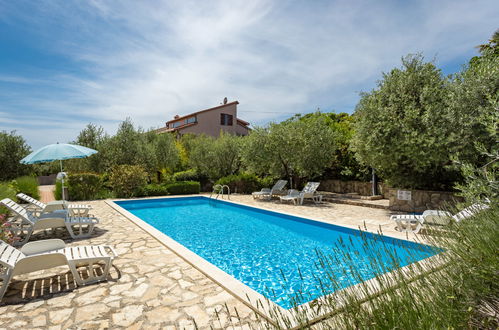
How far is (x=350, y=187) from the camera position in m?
16.1

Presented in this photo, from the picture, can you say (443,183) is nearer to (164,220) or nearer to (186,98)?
(164,220)

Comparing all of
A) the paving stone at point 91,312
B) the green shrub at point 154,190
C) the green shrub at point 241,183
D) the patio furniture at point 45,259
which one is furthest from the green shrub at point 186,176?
the paving stone at point 91,312

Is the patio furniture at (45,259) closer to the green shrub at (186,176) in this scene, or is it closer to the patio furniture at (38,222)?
the patio furniture at (38,222)

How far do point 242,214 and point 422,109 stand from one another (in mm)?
8045

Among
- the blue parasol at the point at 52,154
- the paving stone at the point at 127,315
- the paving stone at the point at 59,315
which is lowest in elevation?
the paving stone at the point at 127,315

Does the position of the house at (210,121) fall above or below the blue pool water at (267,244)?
above

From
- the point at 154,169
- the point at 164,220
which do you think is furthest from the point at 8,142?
the point at 164,220

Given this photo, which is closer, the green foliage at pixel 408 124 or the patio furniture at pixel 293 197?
the green foliage at pixel 408 124

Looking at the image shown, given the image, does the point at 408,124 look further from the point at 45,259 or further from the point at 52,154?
the point at 52,154

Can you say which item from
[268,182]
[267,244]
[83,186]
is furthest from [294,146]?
[83,186]

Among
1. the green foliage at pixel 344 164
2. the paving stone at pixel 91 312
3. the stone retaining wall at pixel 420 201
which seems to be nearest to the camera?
the paving stone at pixel 91 312

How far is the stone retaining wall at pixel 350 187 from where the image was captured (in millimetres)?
14448

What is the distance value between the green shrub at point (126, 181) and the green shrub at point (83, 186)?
2.87ft

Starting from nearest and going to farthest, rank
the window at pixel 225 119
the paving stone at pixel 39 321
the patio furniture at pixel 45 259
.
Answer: the paving stone at pixel 39 321
the patio furniture at pixel 45 259
the window at pixel 225 119
